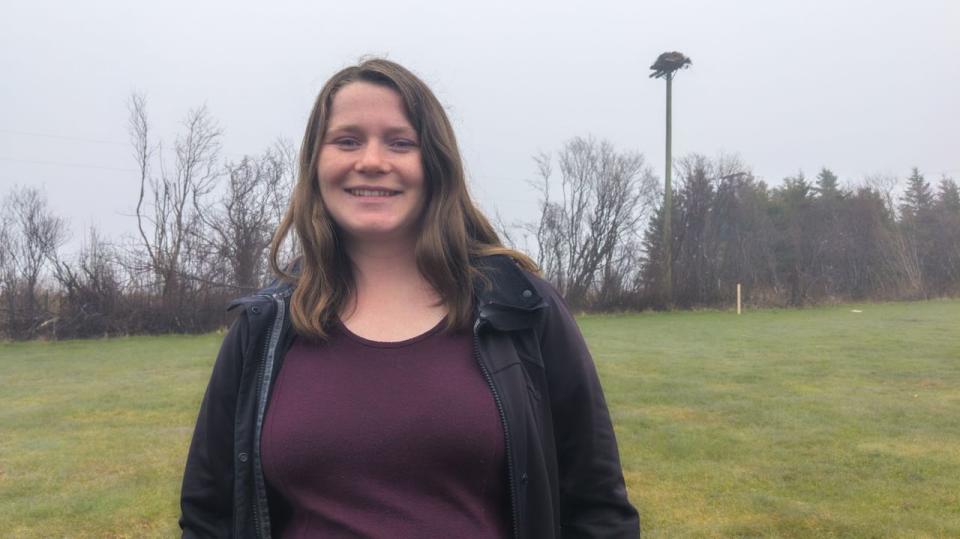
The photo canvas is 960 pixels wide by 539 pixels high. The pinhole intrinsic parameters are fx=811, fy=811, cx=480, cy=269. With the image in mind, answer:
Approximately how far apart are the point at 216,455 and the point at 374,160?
0.70 metres

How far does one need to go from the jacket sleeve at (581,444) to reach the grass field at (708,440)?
363 cm

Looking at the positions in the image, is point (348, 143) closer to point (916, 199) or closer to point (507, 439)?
point (507, 439)

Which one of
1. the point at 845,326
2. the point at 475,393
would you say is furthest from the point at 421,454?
the point at 845,326

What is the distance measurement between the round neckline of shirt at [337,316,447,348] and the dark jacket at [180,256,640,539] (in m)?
0.09

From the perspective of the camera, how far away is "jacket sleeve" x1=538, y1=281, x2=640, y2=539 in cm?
166

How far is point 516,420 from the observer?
Answer: 1.56 m

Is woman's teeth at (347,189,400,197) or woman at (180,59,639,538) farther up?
woman's teeth at (347,189,400,197)

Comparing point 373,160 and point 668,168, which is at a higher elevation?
point 668,168

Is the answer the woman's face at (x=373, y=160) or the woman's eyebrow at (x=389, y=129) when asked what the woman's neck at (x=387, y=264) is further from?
the woman's eyebrow at (x=389, y=129)

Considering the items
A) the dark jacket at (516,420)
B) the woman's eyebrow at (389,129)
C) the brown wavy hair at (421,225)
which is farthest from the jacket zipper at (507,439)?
the woman's eyebrow at (389,129)

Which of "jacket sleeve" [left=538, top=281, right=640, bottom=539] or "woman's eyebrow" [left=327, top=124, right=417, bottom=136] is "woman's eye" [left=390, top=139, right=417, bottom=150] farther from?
"jacket sleeve" [left=538, top=281, right=640, bottom=539]

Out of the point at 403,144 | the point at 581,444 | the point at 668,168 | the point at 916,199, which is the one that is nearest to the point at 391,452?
the point at 581,444

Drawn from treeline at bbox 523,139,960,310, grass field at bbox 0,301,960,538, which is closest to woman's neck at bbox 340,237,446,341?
grass field at bbox 0,301,960,538

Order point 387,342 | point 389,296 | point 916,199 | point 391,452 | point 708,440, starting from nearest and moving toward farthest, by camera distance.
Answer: point 391,452 < point 387,342 < point 389,296 < point 708,440 < point 916,199
